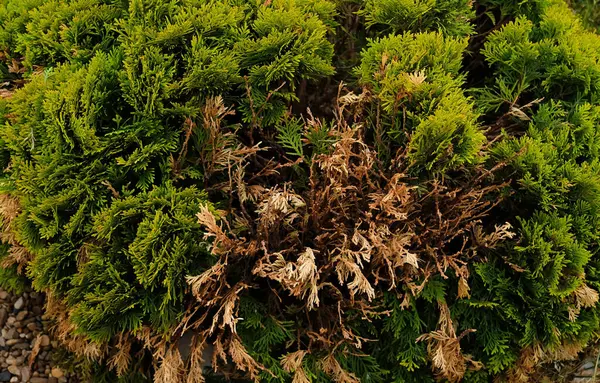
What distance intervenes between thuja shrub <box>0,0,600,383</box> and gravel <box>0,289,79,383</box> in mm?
644

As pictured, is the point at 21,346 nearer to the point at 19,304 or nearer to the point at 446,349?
the point at 19,304

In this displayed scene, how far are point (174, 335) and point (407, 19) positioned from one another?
2274 millimetres

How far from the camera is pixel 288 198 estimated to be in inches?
121

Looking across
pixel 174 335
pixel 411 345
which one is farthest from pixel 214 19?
pixel 411 345

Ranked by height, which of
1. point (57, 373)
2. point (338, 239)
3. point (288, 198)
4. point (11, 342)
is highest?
point (288, 198)

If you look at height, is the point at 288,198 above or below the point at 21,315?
above

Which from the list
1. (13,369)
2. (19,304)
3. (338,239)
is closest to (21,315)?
(19,304)

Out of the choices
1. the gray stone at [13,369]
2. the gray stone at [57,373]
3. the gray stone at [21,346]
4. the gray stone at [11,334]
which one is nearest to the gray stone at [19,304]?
the gray stone at [11,334]

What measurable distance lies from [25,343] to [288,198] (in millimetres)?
2171

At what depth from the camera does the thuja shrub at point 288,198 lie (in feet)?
10.1

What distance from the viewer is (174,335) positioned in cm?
314

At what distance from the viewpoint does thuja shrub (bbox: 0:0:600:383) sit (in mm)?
3066

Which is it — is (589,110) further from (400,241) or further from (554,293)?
(400,241)

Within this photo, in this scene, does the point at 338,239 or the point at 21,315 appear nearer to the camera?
the point at 338,239
